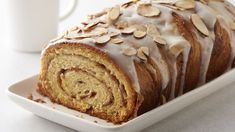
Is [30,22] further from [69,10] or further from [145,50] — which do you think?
[145,50]

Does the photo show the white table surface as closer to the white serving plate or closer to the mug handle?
the white serving plate

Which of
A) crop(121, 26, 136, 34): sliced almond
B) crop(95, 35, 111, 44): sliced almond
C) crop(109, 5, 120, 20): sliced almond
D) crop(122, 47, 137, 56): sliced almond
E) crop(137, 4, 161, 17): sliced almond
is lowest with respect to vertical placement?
crop(122, 47, 137, 56): sliced almond

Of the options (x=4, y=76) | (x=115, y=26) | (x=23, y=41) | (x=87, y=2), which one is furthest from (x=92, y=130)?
(x=87, y=2)

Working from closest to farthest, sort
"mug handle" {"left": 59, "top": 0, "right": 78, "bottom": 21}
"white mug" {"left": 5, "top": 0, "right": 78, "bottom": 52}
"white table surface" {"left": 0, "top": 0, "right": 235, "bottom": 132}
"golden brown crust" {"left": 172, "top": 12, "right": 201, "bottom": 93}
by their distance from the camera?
"white table surface" {"left": 0, "top": 0, "right": 235, "bottom": 132}, "golden brown crust" {"left": 172, "top": 12, "right": 201, "bottom": 93}, "white mug" {"left": 5, "top": 0, "right": 78, "bottom": 52}, "mug handle" {"left": 59, "top": 0, "right": 78, "bottom": 21}

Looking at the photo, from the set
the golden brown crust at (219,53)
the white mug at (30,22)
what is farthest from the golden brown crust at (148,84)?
the white mug at (30,22)

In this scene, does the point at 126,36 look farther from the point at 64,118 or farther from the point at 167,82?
the point at 64,118

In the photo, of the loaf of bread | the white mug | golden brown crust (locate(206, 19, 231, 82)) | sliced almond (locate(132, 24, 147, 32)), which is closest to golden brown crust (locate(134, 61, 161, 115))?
the loaf of bread

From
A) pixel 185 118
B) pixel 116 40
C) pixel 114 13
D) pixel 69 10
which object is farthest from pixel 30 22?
pixel 185 118
